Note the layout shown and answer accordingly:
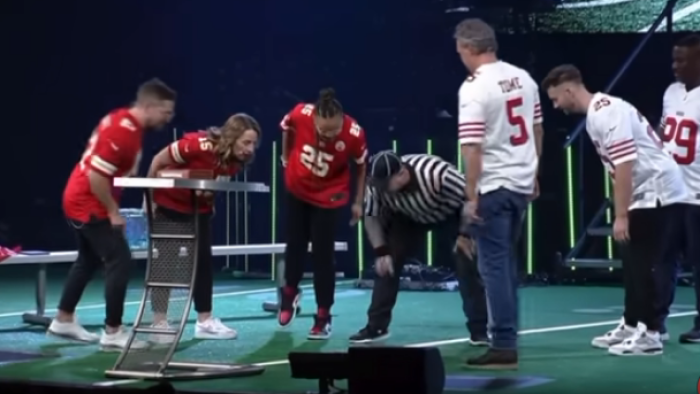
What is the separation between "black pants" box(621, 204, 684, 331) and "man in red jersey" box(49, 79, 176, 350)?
7.58 ft

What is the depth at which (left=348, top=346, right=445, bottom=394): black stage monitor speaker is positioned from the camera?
145 inches

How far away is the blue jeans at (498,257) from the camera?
17.7 ft

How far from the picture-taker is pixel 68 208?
6523mm

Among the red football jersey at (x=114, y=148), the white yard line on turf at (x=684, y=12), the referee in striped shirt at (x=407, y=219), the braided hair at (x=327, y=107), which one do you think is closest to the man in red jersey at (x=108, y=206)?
the red football jersey at (x=114, y=148)

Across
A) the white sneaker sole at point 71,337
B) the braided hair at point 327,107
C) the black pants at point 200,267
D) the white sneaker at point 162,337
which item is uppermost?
the braided hair at point 327,107

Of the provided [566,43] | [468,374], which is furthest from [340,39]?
[468,374]

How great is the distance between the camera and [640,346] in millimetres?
6012

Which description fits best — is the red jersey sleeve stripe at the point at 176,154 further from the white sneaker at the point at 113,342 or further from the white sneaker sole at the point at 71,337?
the white sneaker sole at the point at 71,337

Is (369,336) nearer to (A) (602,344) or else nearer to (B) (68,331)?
(A) (602,344)

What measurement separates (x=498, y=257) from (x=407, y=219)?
1.18 meters

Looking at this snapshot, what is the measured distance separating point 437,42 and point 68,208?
584 centimetres

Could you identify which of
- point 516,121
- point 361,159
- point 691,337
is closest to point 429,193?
point 361,159

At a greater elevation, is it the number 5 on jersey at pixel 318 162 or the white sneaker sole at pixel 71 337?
the number 5 on jersey at pixel 318 162

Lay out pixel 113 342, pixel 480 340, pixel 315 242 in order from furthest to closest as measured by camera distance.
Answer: pixel 315 242 → pixel 480 340 → pixel 113 342
